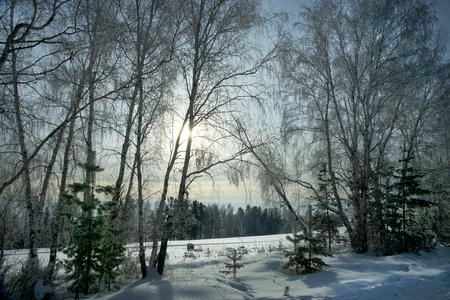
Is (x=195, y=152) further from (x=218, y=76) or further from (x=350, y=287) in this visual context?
(x=350, y=287)

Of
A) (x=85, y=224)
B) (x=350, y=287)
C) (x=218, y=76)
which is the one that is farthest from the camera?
(x=218, y=76)

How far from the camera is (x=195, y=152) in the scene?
652 centimetres

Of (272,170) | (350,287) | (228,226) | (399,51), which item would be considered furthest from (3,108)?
(228,226)


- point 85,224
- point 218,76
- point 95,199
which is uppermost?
point 218,76

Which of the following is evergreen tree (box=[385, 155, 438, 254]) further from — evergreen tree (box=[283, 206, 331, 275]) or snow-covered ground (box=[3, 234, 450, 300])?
evergreen tree (box=[283, 206, 331, 275])

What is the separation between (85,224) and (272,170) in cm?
469

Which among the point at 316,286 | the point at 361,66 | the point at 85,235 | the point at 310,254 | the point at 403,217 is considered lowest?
the point at 316,286

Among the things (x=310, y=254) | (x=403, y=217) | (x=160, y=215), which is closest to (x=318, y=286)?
(x=310, y=254)

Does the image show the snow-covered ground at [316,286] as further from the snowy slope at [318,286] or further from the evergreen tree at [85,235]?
the evergreen tree at [85,235]

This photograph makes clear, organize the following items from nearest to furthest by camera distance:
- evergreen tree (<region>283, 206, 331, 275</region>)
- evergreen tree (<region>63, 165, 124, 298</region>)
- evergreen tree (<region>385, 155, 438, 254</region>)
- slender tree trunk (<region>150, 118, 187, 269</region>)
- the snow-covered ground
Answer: evergreen tree (<region>63, 165, 124, 298</region>) < the snow-covered ground < slender tree trunk (<region>150, 118, 187, 269</region>) < evergreen tree (<region>283, 206, 331, 275</region>) < evergreen tree (<region>385, 155, 438, 254</region>)

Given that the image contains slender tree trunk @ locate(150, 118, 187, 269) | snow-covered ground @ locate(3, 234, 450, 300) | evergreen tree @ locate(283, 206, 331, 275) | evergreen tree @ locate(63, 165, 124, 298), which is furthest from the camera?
evergreen tree @ locate(283, 206, 331, 275)

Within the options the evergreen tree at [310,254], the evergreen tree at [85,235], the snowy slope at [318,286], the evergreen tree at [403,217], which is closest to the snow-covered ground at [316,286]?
the snowy slope at [318,286]

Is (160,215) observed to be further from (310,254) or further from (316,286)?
(310,254)

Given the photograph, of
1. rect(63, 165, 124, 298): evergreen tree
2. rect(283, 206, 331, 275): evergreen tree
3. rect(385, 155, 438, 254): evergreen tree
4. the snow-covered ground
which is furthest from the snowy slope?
rect(385, 155, 438, 254): evergreen tree
